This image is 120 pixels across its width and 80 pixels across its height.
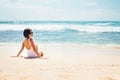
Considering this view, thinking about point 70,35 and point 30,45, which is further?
point 70,35

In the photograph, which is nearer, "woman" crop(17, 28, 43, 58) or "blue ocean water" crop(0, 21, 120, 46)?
"woman" crop(17, 28, 43, 58)

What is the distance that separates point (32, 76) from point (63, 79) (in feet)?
2.05

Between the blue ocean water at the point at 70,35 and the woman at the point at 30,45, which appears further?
the blue ocean water at the point at 70,35

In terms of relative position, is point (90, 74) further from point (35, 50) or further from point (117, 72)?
point (35, 50)

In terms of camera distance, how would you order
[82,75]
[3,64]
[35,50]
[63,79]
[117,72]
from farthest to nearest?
[35,50], [3,64], [117,72], [82,75], [63,79]

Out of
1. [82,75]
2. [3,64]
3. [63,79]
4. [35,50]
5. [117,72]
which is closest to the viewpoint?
[63,79]

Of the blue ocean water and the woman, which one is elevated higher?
the woman

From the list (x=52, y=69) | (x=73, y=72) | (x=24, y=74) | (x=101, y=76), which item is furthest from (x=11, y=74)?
(x=101, y=76)

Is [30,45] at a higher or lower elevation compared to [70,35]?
higher

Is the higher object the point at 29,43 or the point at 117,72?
the point at 29,43

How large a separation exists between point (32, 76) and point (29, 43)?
88.6 inches

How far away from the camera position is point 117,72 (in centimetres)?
555

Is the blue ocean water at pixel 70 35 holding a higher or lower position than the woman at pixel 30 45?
lower

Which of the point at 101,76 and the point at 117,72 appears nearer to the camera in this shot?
the point at 101,76
